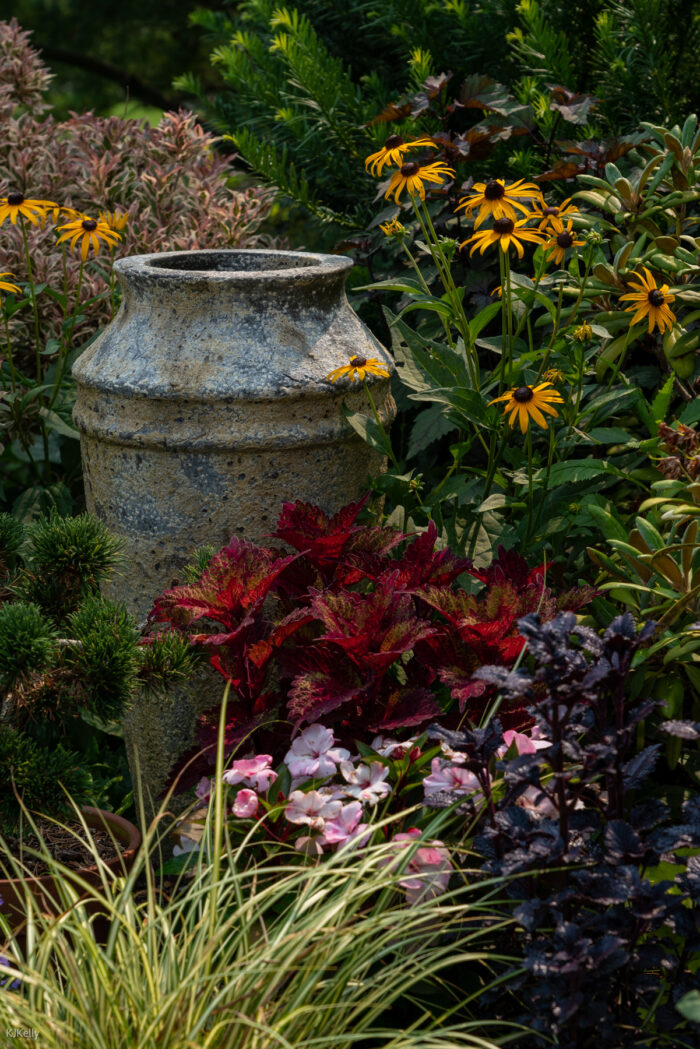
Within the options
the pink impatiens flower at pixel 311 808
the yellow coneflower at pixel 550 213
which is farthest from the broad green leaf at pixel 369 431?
the pink impatiens flower at pixel 311 808

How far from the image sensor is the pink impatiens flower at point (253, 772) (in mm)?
1738

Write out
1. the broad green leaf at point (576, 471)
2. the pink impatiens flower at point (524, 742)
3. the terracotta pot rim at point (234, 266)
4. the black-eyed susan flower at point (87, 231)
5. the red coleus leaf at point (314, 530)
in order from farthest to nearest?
the black-eyed susan flower at point (87, 231)
the terracotta pot rim at point (234, 266)
the broad green leaf at point (576, 471)
the red coleus leaf at point (314, 530)
the pink impatiens flower at point (524, 742)

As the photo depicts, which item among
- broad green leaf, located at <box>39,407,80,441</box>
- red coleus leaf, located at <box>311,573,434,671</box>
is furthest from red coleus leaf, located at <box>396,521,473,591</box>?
broad green leaf, located at <box>39,407,80,441</box>

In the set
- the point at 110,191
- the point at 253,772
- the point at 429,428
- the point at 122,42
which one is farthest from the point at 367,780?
the point at 122,42

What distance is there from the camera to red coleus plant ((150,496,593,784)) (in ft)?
5.85

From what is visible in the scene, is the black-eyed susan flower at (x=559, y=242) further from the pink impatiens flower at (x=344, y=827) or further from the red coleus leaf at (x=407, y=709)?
the pink impatiens flower at (x=344, y=827)

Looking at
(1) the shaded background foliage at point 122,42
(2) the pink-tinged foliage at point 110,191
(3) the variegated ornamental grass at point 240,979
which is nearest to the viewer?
(3) the variegated ornamental grass at point 240,979

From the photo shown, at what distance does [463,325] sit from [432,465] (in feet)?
2.49

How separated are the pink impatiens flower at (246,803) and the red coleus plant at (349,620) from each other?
0.45 feet

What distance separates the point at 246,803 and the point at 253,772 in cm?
6

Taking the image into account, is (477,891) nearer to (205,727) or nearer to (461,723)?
(461,723)

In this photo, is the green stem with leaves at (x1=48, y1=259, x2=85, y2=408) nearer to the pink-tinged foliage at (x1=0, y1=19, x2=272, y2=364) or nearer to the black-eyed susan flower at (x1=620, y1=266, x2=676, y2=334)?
the pink-tinged foliage at (x1=0, y1=19, x2=272, y2=364)

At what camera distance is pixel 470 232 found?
112 inches

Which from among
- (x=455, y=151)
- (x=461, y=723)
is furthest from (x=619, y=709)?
(x=455, y=151)
